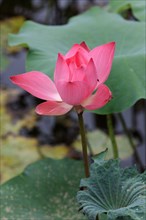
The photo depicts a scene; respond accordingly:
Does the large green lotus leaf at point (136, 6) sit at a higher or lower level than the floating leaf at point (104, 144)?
higher

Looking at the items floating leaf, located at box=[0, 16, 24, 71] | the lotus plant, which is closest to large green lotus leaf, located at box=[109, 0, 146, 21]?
the lotus plant

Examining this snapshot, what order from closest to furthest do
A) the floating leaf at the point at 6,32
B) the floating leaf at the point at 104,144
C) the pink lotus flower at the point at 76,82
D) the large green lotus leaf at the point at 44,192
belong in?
the pink lotus flower at the point at 76,82 → the large green lotus leaf at the point at 44,192 → the floating leaf at the point at 104,144 → the floating leaf at the point at 6,32

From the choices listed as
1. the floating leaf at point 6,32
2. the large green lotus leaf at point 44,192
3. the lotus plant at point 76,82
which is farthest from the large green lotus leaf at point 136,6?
the floating leaf at point 6,32

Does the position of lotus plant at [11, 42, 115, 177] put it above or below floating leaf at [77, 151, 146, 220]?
above

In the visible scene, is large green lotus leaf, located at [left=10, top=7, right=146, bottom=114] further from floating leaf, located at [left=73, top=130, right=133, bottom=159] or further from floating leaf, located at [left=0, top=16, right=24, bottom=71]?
floating leaf, located at [left=0, top=16, right=24, bottom=71]

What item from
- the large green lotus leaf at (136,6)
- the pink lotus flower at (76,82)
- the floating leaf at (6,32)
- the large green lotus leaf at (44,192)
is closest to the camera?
the pink lotus flower at (76,82)

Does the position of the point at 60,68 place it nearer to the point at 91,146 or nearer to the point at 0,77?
the point at 91,146

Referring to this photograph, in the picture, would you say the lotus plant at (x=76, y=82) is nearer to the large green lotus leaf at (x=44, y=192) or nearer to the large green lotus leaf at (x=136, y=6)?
the large green lotus leaf at (x=44, y=192)
